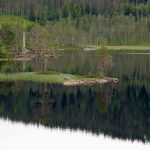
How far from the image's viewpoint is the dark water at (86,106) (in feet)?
308

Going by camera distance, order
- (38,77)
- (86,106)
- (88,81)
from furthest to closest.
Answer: (38,77), (88,81), (86,106)

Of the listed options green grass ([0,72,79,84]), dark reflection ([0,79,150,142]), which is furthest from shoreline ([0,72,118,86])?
dark reflection ([0,79,150,142])

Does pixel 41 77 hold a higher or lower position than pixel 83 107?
higher

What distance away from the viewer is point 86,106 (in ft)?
368

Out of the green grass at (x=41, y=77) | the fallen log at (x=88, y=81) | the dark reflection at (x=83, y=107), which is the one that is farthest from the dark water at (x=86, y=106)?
the fallen log at (x=88, y=81)

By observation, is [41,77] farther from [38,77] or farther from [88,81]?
[88,81]

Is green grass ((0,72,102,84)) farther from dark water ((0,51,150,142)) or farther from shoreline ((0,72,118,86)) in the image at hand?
dark water ((0,51,150,142))

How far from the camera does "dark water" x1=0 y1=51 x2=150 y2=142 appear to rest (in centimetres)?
9381

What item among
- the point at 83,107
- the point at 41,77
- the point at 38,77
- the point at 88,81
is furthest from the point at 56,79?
the point at 83,107

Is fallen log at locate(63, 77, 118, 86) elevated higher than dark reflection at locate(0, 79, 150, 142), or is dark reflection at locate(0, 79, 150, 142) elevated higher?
fallen log at locate(63, 77, 118, 86)

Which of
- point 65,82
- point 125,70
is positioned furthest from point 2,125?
point 125,70

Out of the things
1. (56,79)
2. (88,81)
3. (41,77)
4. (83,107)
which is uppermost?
(41,77)

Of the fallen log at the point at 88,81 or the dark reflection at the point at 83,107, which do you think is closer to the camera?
the dark reflection at the point at 83,107

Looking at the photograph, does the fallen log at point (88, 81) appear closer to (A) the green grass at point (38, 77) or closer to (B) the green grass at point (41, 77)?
(B) the green grass at point (41, 77)
